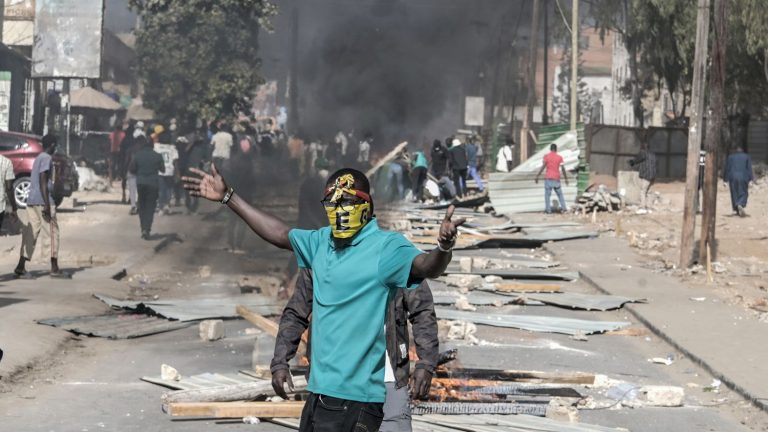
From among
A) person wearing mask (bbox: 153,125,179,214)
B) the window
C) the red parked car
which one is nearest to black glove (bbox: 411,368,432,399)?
the red parked car

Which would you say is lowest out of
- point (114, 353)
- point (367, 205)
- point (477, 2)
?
point (114, 353)

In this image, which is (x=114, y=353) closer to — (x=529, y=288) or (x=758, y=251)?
(x=529, y=288)

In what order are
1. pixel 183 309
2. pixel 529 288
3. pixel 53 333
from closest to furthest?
pixel 53 333 → pixel 183 309 → pixel 529 288

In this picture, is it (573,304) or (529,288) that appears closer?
(573,304)

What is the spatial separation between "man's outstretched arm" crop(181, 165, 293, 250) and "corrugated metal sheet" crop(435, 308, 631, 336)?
7.18 m

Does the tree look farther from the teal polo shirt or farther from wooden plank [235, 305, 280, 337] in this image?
the teal polo shirt

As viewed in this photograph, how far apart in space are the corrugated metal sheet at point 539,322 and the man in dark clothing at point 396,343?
666 cm

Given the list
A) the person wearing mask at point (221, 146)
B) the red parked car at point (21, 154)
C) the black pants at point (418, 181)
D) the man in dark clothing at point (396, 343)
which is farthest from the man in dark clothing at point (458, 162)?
the man in dark clothing at point (396, 343)

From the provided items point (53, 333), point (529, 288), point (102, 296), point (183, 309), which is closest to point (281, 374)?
point (53, 333)

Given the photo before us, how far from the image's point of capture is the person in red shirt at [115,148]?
3114 cm

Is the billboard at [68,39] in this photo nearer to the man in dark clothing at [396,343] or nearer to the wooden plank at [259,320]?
the wooden plank at [259,320]

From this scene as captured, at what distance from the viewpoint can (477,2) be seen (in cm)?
4609

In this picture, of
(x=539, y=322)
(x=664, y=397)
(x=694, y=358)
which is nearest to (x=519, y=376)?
(x=664, y=397)

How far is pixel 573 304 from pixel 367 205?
936cm
